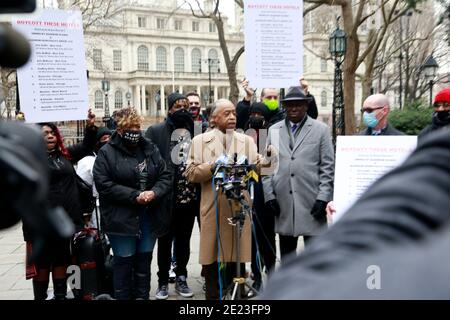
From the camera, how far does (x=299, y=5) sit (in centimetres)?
522

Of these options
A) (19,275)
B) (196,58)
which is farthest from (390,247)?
(196,58)

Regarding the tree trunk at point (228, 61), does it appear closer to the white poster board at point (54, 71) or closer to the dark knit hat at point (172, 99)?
the dark knit hat at point (172, 99)

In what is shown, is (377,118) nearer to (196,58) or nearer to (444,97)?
(444,97)

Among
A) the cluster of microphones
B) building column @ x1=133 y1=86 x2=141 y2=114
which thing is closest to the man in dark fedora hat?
the cluster of microphones

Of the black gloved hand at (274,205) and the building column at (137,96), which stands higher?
the building column at (137,96)

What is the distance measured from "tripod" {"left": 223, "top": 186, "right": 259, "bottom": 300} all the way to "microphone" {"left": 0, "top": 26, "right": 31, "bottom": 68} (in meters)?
3.87

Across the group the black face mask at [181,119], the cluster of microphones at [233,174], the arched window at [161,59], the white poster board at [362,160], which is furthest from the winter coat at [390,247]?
the arched window at [161,59]

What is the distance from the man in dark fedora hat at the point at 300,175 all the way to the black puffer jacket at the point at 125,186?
112 cm

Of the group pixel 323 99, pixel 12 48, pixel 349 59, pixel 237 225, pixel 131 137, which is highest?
pixel 349 59

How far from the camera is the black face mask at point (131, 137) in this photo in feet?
16.7

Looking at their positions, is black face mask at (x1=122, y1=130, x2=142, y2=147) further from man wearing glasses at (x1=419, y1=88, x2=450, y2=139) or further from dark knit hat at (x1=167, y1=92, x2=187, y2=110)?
man wearing glasses at (x1=419, y1=88, x2=450, y2=139)

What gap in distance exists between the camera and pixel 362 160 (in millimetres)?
4109

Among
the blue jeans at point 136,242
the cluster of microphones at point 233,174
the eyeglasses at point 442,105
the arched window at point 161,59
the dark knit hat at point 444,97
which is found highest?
the arched window at point 161,59

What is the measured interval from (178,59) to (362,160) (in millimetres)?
80177
